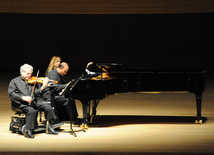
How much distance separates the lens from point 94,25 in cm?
1372

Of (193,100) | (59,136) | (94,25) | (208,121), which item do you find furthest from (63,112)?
(94,25)

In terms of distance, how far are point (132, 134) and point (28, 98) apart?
4.93 ft

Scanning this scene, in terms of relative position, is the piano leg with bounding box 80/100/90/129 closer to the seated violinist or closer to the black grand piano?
the black grand piano

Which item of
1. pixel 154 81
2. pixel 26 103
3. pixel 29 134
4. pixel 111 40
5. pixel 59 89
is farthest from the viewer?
pixel 111 40

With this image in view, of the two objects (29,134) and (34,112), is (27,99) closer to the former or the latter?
(34,112)

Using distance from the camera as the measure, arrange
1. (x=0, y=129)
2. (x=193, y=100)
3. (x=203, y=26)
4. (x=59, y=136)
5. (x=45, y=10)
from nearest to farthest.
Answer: (x=59, y=136), (x=0, y=129), (x=193, y=100), (x=45, y=10), (x=203, y=26)

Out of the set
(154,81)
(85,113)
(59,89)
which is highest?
(154,81)

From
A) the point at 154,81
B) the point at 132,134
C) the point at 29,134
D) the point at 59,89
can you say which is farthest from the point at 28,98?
the point at 154,81

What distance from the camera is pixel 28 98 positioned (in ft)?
17.1

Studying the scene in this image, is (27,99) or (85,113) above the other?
(27,99)

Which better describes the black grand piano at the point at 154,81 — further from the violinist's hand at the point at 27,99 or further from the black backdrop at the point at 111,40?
the black backdrop at the point at 111,40

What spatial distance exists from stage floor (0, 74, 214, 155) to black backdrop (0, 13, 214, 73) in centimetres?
572

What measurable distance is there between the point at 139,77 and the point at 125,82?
0.25m

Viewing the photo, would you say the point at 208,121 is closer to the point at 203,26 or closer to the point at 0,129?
the point at 0,129
